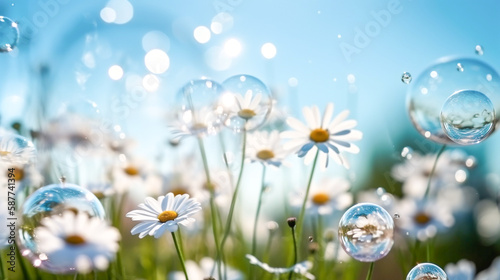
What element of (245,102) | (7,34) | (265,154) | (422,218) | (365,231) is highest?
(7,34)

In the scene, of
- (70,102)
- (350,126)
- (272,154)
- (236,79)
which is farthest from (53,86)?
(350,126)

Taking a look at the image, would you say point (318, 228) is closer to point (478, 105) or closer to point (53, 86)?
point (478, 105)

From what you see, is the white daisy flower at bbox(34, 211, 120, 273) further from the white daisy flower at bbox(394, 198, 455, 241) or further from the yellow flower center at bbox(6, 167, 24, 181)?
the white daisy flower at bbox(394, 198, 455, 241)

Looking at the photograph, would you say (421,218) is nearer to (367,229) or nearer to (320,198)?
(320,198)

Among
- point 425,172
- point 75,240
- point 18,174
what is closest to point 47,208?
point 75,240

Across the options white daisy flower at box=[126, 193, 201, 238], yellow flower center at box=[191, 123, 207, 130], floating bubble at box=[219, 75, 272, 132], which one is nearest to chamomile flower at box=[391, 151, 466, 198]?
floating bubble at box=[219, 75, 272, 132]
